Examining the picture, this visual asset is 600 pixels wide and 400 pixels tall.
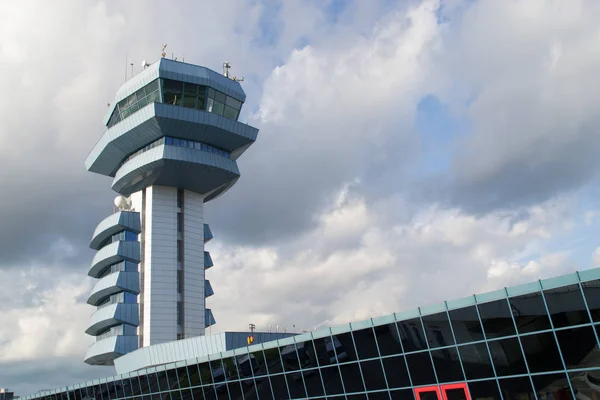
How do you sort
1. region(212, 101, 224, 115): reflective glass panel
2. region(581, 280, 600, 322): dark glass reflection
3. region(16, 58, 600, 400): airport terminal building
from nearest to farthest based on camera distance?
region(581, 280, 600, 322): dark glass reflection → region(16, 58, 600, 400): airport terminal building → region(212, 101, 224, 115): reflective glass panel

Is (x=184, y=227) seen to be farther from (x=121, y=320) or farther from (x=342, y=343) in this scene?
(x=342, y=343)

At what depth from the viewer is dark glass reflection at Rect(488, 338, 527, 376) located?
3225 cm

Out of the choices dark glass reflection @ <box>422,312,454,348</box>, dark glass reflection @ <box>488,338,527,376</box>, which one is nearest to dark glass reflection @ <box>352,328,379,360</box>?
dark glass reflection @ <box>422,312,454,348</box>

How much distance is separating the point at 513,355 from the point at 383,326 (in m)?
8.39

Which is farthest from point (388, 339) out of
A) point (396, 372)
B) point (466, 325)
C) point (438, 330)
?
point (466, 325)

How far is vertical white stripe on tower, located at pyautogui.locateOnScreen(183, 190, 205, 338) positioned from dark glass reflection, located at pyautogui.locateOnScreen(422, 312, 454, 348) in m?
39.1

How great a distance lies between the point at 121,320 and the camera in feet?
216

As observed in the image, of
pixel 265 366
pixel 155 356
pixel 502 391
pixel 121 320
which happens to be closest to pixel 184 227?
pixel 121 320

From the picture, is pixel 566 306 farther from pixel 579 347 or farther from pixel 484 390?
pixel 484 390

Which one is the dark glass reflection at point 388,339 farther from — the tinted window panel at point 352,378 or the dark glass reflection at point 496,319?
the dark glass reflection at point 496,319

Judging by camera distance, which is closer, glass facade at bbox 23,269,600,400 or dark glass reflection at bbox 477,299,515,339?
glass facade at bbox 23,269,600,400

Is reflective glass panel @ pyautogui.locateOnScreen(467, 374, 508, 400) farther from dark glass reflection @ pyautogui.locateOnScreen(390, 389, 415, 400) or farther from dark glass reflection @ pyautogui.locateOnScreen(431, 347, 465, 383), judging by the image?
dark glass reflection @ pyautogui.locateOnScreen(390, 389, 415, 400)

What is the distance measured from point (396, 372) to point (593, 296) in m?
13.2

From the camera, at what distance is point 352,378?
3991 cm
